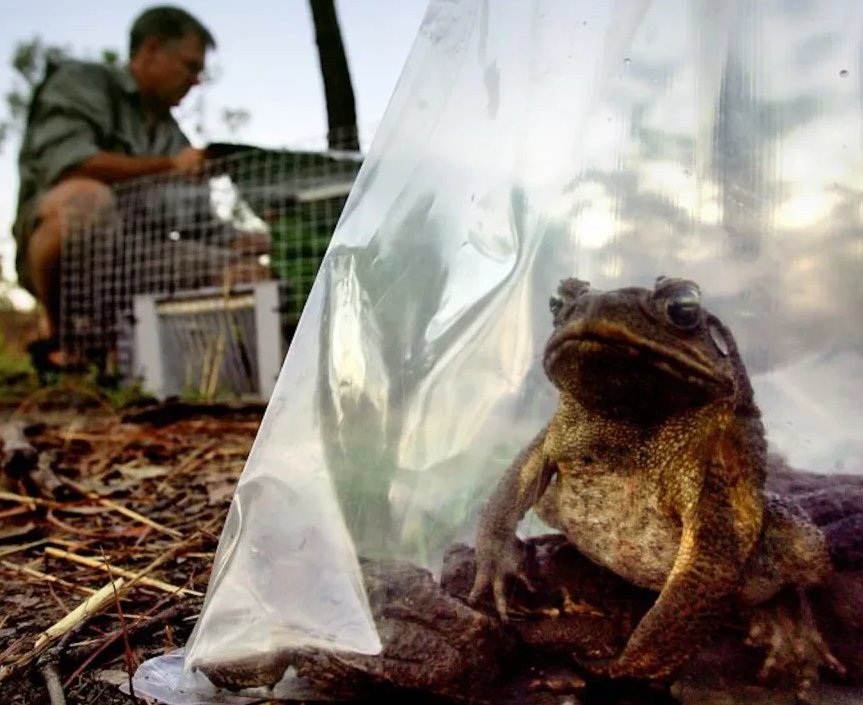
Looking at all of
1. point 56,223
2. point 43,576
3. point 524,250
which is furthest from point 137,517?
point 56,223

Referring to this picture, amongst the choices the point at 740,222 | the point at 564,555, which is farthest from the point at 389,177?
the point at 564,555

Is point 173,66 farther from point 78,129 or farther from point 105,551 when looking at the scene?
point 105,551

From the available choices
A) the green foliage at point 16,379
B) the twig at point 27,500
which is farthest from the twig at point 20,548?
the green foliage at point 16,379

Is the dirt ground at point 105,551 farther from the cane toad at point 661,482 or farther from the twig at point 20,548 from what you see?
the cane toad at point 661,482

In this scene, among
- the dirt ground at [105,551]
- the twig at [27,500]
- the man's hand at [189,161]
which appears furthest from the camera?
the man's hand at [189,161]

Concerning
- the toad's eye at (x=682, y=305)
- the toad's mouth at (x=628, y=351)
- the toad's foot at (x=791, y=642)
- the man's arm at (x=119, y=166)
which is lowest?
the toad's foot at (x=791, y=642)

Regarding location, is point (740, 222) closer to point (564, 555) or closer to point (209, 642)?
point (564, 555)

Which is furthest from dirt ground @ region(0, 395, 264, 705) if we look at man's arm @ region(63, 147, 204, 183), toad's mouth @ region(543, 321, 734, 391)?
man's arm @ region(63, 147, 204, 183)
